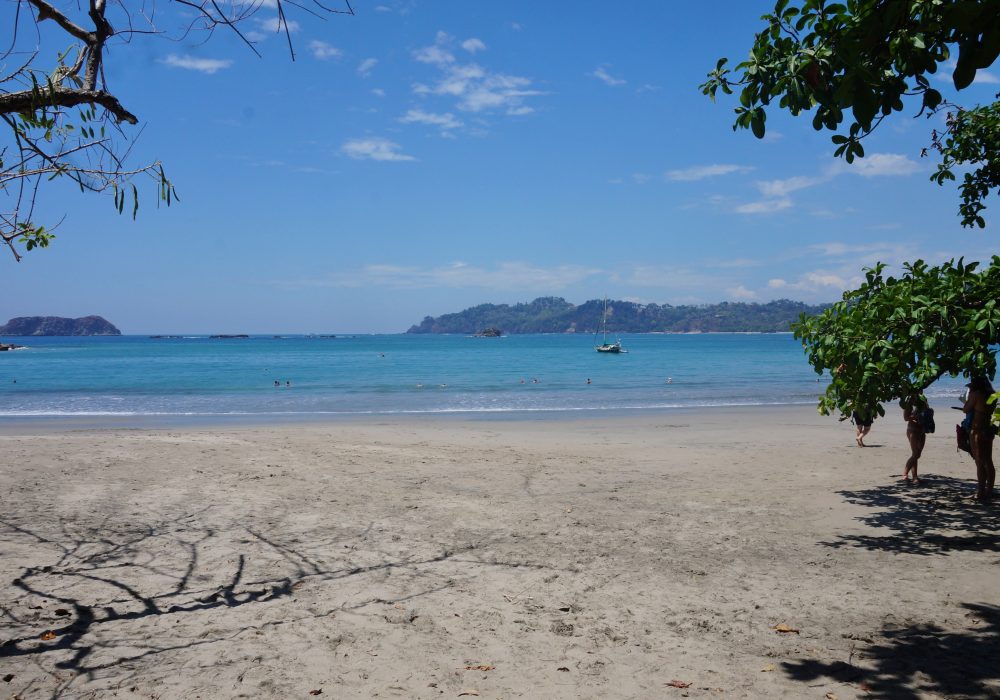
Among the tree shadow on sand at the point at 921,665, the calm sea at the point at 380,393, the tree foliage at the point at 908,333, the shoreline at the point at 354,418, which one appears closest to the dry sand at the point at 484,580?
the tree shadow on sand at the point at 921,665

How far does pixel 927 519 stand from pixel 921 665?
13.6ft

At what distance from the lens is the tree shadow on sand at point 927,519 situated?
6.59m

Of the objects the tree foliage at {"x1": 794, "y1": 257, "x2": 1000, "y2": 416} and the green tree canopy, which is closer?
the green tree canopy

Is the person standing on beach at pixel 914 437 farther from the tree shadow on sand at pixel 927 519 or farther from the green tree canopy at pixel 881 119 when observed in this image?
the green tree canopy at pixel 881 119

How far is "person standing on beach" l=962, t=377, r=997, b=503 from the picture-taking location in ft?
24.3

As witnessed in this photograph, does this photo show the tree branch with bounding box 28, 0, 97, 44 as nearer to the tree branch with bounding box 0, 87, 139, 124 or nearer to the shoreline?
the tree branch with bounding box 0, 87, 139, 124

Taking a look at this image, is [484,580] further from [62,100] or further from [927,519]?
[927,519]

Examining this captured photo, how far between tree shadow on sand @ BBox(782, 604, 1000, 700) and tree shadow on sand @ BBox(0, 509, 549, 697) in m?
2.82

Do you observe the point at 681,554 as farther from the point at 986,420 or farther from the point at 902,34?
the point at 902,34

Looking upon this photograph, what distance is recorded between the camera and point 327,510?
7.89 meters

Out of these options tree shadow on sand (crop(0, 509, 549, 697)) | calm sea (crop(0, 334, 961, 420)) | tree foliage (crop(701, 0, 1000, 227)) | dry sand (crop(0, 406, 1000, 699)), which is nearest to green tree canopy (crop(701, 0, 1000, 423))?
tree foliage (crop(701, 0, 1000, 227))

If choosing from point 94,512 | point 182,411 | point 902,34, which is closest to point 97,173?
Result: point 94,512

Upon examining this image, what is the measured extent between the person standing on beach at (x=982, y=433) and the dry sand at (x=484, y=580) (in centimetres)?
33

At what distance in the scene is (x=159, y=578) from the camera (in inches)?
219
